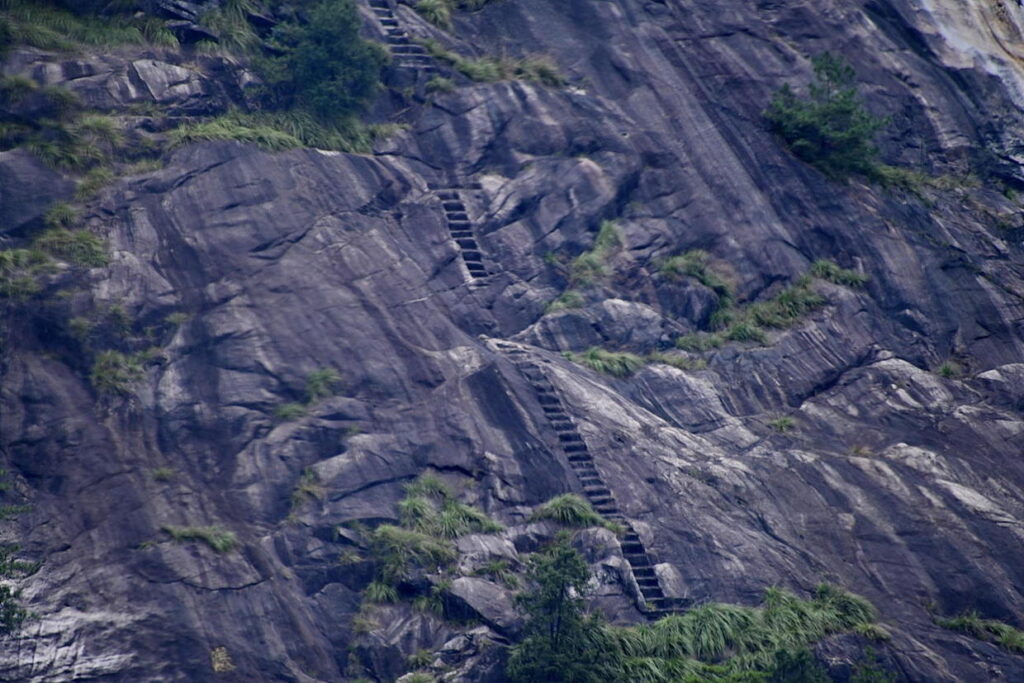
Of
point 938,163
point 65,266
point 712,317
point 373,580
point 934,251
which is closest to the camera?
point 373,580

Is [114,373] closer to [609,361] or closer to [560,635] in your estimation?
[560,635]

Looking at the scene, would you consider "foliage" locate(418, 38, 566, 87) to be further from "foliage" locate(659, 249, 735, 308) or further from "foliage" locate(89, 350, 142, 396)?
"foliage" locate(89, 350, 142, 396)

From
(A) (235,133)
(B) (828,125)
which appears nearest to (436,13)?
(A) (235,133)

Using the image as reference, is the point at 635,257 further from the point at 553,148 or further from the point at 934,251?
the point at 934,251

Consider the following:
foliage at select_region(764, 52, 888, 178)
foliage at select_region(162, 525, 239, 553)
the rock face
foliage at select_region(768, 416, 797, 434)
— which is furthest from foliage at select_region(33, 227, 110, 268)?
foliage at select_region(764, 52, 888, 178)

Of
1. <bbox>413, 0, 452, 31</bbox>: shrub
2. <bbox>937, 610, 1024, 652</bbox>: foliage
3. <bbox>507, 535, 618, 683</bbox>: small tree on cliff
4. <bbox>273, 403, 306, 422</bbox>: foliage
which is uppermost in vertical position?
<bbox>413, 0, 452, 31</bbox>: shrub

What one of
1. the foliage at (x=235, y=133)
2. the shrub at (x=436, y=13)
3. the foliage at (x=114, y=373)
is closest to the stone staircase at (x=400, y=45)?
the shrub at (x=436, y=13)

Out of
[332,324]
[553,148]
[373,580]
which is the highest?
[553,148]

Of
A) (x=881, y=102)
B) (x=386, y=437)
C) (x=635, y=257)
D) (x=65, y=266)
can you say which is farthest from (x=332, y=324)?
(x=881, y=102)
